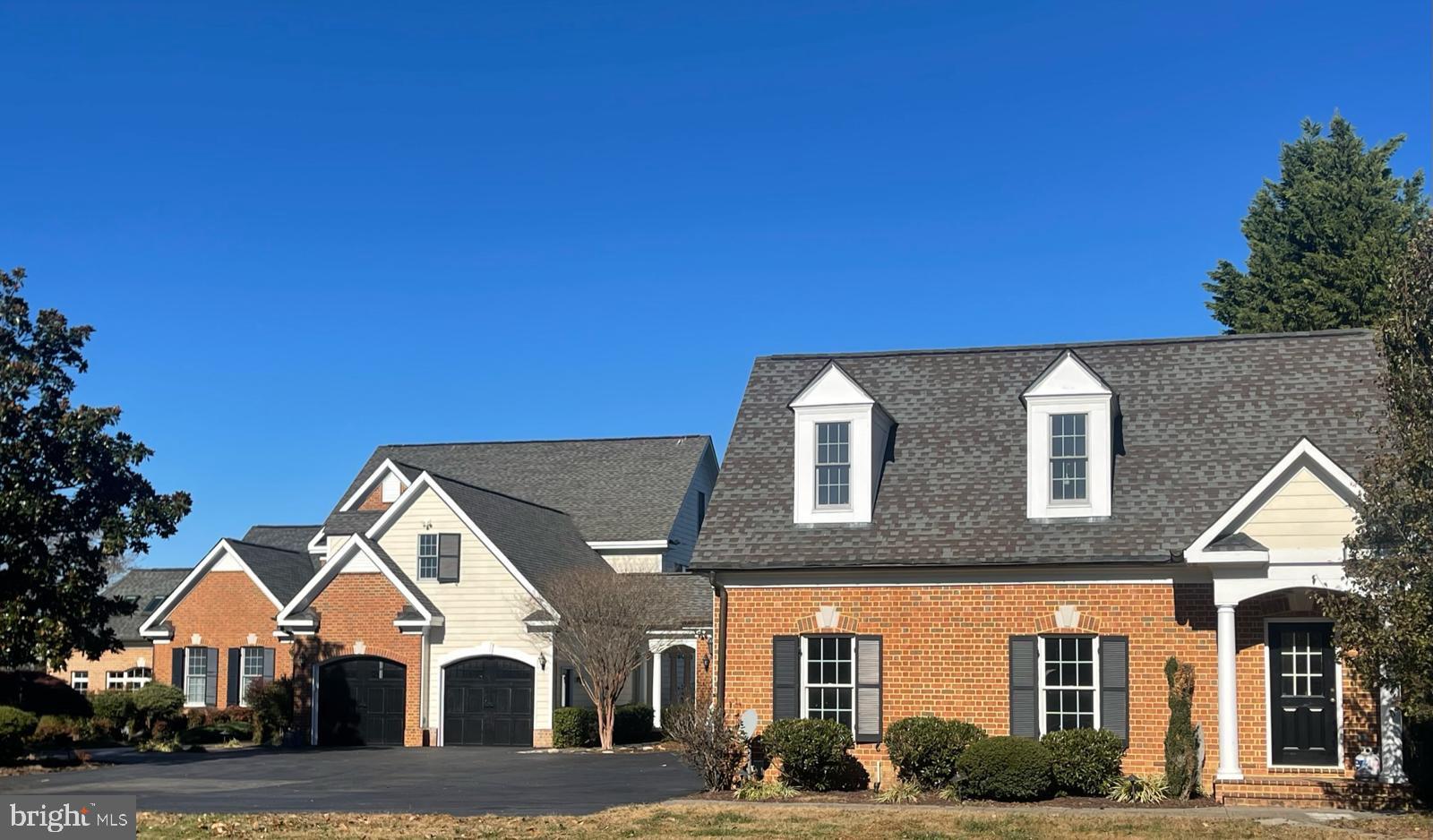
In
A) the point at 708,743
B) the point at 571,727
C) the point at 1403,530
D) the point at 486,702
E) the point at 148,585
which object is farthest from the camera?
the point at 148,585

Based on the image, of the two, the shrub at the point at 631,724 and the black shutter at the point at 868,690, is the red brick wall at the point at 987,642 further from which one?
the shrub at the point at 631,724

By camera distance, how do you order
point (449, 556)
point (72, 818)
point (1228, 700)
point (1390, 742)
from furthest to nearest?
point (449, 556) < point (1228, 700) < point (1390, 742) < point (72, 818)

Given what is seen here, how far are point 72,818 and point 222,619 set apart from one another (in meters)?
28.5

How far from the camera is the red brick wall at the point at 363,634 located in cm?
3909

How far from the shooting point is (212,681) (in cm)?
4516

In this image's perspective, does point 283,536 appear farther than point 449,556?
Yes

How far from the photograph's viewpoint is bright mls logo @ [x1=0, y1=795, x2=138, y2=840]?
1719cm

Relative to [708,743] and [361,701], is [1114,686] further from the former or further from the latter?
[361,701]

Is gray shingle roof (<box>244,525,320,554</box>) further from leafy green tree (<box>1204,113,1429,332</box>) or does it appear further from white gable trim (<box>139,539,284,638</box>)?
leafy green tree (<box>1204,113,1429,332</box>)

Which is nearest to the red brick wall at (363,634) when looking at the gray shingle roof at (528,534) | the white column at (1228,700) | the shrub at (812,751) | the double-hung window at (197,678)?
the gray shingle roof at (528,534)

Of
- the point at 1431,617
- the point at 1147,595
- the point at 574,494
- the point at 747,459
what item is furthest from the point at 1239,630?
the point at 574,494

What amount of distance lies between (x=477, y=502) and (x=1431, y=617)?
28.5m

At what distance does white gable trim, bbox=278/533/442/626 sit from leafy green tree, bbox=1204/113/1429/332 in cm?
2765

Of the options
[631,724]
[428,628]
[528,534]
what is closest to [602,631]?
[631,724]
